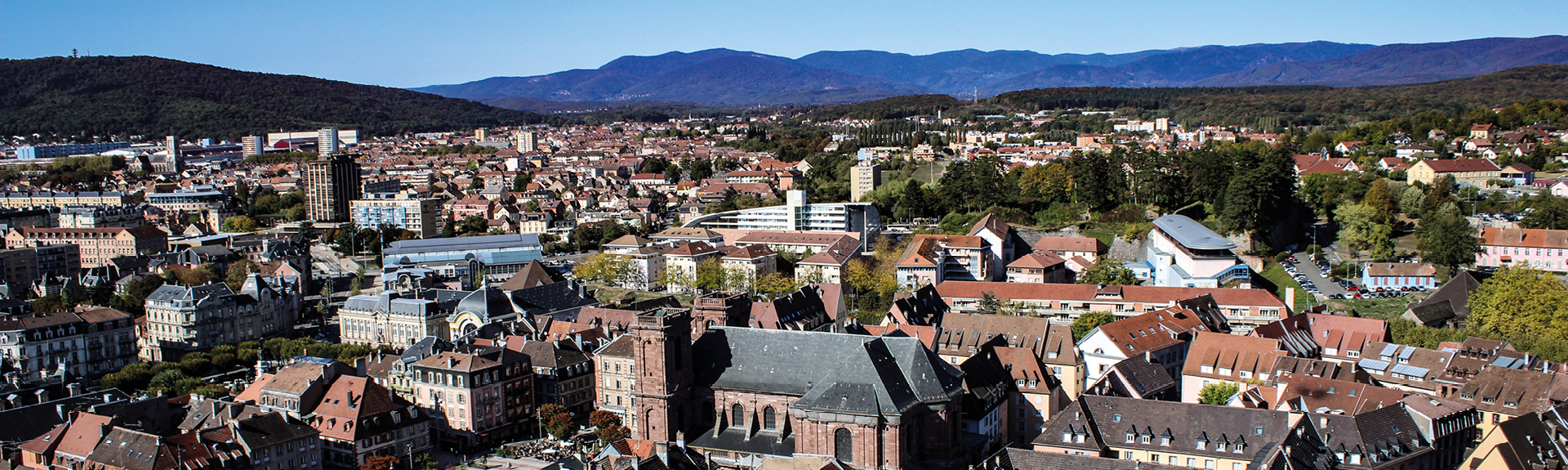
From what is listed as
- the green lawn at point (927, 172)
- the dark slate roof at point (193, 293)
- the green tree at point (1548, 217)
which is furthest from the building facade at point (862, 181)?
the dark slate roof at point (193, 293)

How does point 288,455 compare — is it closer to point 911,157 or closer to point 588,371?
point 588,371

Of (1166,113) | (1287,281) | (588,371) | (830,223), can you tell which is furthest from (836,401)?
(1166,113)

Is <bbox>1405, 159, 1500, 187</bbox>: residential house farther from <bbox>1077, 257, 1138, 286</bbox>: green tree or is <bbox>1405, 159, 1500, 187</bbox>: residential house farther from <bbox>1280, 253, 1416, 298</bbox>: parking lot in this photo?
A: <bbox>1077, 257, 1138, 286</bbox>: green tree

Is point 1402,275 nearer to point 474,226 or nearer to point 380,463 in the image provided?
point 380,463

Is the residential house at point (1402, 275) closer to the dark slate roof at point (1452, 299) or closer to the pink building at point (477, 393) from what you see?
the dark slate roof at point (1452, 299)

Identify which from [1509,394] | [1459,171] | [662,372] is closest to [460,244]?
[662,372]

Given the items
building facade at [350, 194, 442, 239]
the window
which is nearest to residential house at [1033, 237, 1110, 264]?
the window
